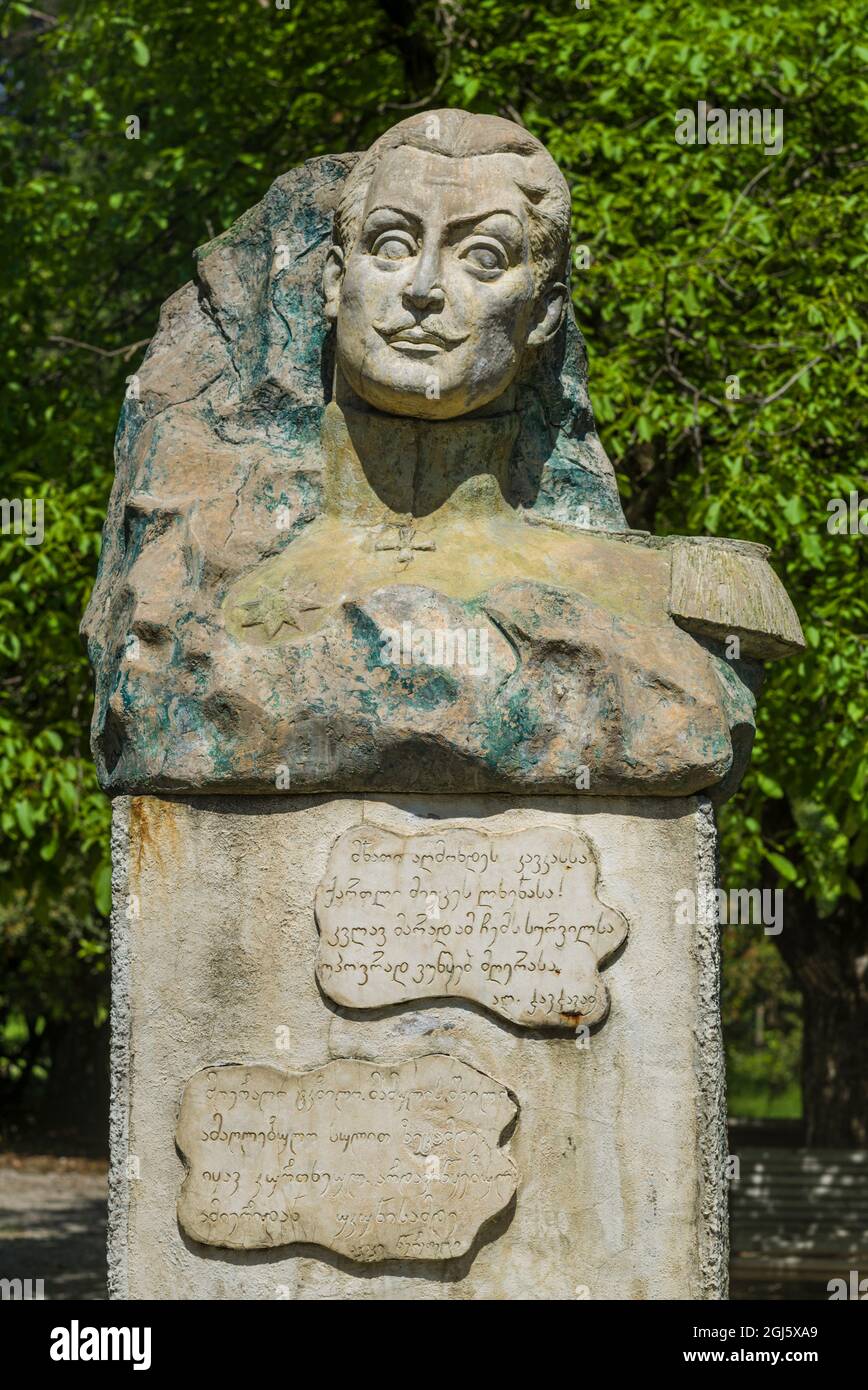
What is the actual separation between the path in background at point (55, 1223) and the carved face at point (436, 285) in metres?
7.21

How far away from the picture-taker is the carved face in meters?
4.93

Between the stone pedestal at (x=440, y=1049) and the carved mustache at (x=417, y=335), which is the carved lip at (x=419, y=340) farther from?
the stone pedestal at (x=440, y=1049)

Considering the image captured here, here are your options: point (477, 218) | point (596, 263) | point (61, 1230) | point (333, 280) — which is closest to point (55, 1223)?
point (61, 1230)

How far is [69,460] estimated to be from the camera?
9.98 m

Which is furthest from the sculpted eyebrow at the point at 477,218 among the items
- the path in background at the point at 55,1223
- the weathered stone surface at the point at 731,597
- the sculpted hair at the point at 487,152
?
the path in background at the point at 55,1223

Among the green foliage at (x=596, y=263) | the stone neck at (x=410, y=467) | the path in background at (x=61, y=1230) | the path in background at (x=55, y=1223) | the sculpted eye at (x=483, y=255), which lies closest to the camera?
the sculpted eye at (x=483, y=255)

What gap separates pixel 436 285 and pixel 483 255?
0.16m

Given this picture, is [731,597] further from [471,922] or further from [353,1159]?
[353,1159]

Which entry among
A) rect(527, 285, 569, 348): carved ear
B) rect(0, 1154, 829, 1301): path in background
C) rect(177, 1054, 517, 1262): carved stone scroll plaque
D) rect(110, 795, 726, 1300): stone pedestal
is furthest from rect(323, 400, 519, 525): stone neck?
rect(0, 1154, 829, 1301): path in background

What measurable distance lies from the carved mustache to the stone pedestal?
1066 mm

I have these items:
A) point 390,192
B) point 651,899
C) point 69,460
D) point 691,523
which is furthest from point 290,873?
point 69,460

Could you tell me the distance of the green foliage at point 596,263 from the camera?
8.79 meters

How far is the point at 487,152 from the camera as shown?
16.6 feet

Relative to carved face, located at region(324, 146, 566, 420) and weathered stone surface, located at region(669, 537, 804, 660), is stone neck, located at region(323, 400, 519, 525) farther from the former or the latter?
weathered stone surface, located at region(669, 537, 804, 660)
